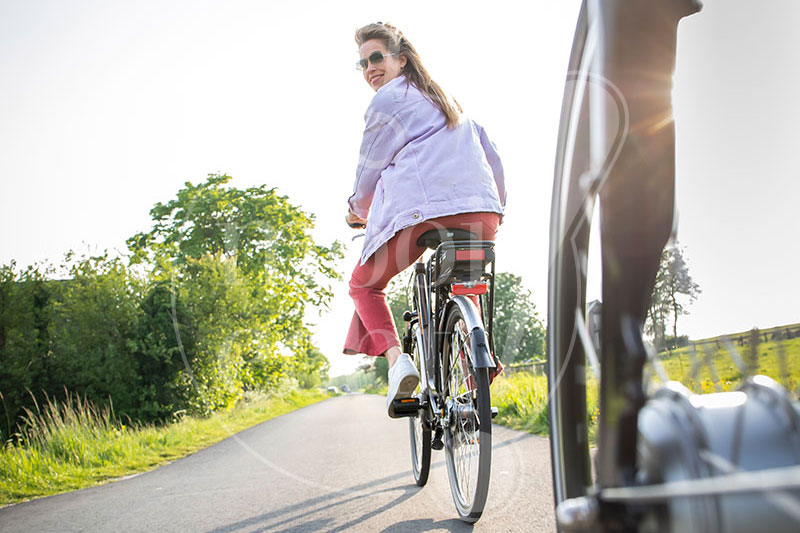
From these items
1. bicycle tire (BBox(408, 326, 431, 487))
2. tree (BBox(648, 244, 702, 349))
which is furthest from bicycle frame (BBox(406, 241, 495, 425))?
tree (BBox(648, 244, 702, 349))

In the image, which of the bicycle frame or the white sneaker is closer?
the bicycle frame

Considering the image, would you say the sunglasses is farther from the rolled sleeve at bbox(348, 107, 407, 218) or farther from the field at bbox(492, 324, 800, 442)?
the field at bbox(492, 324, 800, 442)

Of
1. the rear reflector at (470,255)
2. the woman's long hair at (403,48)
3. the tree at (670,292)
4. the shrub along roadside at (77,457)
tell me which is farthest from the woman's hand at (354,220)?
the shrub along roadside at (77,457)

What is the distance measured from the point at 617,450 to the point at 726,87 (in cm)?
34

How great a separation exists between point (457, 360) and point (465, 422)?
262 mm

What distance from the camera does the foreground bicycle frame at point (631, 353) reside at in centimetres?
48

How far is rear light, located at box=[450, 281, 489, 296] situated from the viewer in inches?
109

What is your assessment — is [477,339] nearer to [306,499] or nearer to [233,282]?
[306,499]

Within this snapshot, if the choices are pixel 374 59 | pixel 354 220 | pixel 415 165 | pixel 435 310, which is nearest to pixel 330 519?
pixel 435 310

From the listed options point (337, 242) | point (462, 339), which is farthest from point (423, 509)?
point (337, 242)

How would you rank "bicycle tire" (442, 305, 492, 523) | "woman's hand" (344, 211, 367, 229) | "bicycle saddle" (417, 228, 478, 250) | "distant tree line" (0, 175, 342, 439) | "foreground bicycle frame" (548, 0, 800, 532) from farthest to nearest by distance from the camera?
1. "distant tree line" (0, 175, 342, 439)
2. "woman's hand" (344, 211, 367, 229)
3. "bicycle saddle" (417, 228, 478, 250)
4. "bicycle tire" (442, 305, 492, 523)
5. "foreground bicycle frame" (548, 0, 800, 532)

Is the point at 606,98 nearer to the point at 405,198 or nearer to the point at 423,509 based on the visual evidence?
→ the point at 405,198

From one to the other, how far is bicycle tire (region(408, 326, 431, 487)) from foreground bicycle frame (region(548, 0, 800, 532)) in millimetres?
2302

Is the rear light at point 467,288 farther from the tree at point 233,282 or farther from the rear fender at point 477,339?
the tree at point 233,282
